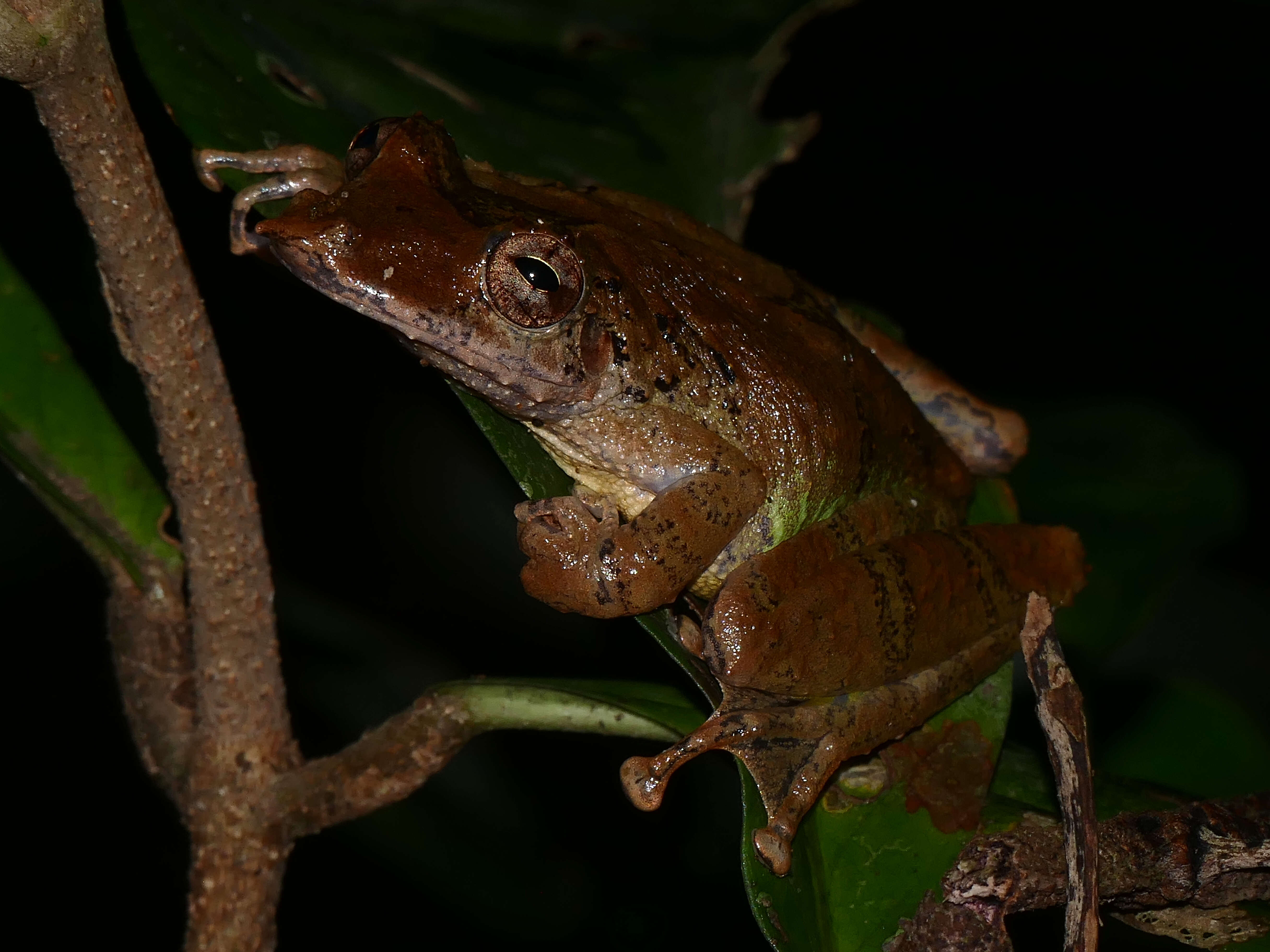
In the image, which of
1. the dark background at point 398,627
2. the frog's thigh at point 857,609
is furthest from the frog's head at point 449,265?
the dark background at point 398,627

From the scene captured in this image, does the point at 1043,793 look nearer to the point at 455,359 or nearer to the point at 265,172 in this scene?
→ the point at 455,359

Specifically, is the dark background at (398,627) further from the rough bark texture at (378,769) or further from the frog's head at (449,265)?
the rough bark texture at (378,769)

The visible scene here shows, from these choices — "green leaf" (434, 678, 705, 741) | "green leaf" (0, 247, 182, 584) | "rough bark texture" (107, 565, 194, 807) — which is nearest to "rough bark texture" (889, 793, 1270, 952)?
"green leaf" (434, 678, 705, 741)

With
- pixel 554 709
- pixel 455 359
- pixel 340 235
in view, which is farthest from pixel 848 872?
pixel 340 235

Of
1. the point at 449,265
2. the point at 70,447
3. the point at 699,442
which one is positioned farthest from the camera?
the point at 699,442

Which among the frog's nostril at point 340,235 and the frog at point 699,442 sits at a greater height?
the frog's nostril at point 340,235

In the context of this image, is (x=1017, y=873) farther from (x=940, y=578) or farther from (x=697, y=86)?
(x=697, y=86)
